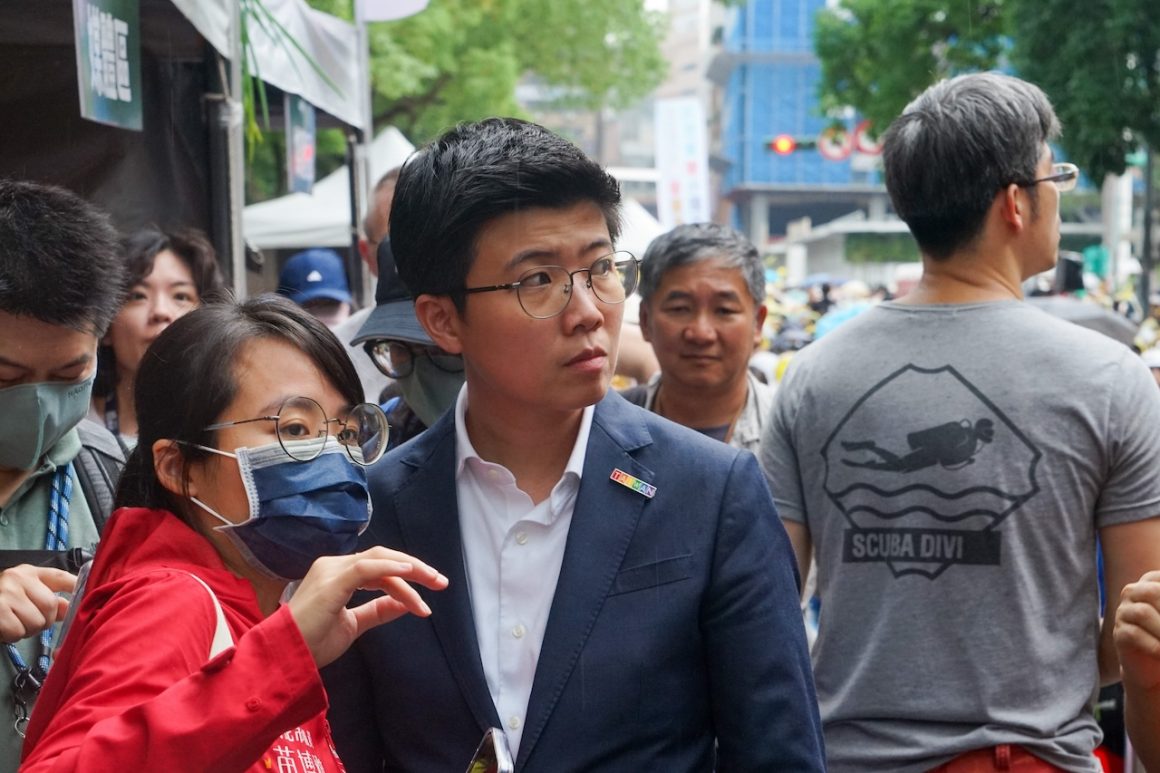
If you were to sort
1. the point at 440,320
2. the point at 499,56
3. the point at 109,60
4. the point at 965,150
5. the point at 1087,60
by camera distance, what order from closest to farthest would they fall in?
the point at 440,320, the point at 965,150, the point at 109,60, the point at 1087,60, the point at 499,56

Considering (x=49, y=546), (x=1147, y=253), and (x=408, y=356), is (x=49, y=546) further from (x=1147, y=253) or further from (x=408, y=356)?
(x=1147, y=253)

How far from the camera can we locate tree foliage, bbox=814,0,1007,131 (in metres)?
23.3

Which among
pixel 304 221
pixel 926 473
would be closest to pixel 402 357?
pixel 926 473

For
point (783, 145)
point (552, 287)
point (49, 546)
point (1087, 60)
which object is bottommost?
point (49, 546)

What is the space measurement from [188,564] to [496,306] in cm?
68

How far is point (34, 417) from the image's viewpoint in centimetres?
289

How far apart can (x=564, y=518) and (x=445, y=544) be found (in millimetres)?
209

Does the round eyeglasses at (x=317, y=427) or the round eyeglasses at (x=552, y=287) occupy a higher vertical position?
the round eyeglasses at (x=552, y=287)

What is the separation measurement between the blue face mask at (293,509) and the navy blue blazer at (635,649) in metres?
0.19

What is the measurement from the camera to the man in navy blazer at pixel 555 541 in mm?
2336

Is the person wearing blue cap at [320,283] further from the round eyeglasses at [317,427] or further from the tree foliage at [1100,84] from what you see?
the tree foliage at [1100,84]

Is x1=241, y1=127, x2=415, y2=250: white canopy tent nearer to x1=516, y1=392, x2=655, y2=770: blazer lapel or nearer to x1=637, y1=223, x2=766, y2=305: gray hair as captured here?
x1=637, y1=223, x2=766, y2=305: gray hair

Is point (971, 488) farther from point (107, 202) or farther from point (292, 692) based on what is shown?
point (107, 202)

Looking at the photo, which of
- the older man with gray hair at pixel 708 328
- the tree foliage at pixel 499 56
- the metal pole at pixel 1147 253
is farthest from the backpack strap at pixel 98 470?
the metal pole at pixel 1147 253
